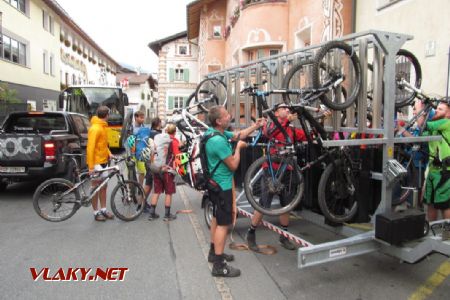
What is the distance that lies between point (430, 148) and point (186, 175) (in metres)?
3.44

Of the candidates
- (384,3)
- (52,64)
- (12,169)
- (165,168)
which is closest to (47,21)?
(52,64)

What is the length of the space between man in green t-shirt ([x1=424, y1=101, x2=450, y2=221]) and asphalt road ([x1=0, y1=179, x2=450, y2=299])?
0.70 metres

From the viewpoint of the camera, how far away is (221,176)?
429 cm

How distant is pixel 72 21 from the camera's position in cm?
3569

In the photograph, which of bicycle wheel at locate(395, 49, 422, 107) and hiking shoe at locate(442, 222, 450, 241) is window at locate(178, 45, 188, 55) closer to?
bicycle wheel at locate(395, 49, 422, 107)

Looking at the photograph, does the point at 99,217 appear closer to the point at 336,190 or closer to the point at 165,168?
the point at 165,168

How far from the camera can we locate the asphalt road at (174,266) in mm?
Answer: 4023

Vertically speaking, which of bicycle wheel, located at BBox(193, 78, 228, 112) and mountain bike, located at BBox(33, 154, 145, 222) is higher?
bicycle wheel, located at BBox(193, 78, 228, 112)

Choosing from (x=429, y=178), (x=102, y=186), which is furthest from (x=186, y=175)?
(x=429, y=178)

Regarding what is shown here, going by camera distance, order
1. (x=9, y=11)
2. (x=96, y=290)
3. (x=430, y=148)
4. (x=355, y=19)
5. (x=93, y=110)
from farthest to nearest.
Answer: (x=9, y=11) < (x=93, y=110) < (x=355, y=19) < (x=430, y=148) < (x=96, y=290)

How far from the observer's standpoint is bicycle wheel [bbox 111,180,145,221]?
6629 millimetres

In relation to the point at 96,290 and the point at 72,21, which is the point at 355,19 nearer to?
the point at 96,290

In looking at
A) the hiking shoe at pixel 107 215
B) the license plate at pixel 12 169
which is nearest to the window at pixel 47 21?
the license plate at pixel 12 169

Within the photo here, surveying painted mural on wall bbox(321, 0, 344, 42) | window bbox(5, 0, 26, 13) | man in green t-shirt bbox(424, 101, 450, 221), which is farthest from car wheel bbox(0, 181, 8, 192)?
window bbox(5, 0, 26, 13)
